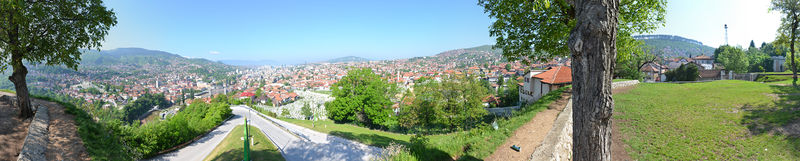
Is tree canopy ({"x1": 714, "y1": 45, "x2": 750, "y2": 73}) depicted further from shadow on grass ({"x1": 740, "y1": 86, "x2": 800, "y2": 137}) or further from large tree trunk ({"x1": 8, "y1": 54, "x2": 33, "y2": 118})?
large tree trunk ({"x1": 8, "y1": 54, "x2": 33, "y2": 118})

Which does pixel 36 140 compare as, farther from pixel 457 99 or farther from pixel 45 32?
pixel 457 99

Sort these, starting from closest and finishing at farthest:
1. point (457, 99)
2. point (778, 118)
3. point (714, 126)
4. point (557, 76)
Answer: point (778, 118) < point (714, 126) < point (457, 99) < point (557, 76)

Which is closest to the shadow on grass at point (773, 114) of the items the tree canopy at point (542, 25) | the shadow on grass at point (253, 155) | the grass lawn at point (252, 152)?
the tree canopy at point (542, 25)

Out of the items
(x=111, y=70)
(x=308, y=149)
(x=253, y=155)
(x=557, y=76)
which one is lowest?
(x=308, y=149)

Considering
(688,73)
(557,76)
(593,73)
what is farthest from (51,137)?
(688,73)

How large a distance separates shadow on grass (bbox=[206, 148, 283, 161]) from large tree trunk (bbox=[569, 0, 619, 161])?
10508 millimetres

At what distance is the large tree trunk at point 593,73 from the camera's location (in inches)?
95.8

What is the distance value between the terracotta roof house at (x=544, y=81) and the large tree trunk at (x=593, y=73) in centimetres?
1692

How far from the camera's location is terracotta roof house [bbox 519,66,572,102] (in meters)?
18.3

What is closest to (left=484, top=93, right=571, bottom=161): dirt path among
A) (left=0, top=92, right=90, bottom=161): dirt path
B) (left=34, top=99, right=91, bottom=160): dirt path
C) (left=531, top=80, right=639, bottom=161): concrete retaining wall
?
(left=531, top=80, right=639, bottom=161): concrete retaining wall

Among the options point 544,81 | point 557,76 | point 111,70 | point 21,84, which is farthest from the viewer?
point 111,70

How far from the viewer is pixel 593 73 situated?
2.56 meters

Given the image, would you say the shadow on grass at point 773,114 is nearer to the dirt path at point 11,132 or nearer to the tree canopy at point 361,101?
the dirt path at point 11,132

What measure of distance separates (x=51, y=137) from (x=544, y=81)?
903 inches
